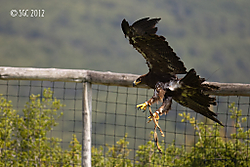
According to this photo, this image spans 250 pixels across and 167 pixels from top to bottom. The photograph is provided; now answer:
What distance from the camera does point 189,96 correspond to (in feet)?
5.12

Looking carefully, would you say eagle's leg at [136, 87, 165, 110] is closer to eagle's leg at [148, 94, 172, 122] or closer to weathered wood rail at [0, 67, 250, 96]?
eagle's leg at [148, 94, 172, 122]

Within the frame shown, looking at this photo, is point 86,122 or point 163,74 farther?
point 86,122

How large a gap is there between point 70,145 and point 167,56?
5.81 feet

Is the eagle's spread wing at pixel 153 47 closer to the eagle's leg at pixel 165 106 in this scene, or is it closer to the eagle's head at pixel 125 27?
the eagle's head at pixel 125 27

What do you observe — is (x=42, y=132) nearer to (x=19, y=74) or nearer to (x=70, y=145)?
(x=70, y=145)

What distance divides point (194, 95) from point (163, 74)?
20 centimetres

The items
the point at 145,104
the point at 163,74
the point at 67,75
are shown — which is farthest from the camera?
the point at 67,75

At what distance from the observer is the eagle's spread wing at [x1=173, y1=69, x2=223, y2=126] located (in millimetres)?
1468

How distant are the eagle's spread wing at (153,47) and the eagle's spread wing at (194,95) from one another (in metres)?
0.09

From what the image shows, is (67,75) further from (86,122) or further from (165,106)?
(165,106)

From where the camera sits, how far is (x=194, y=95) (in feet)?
5.06

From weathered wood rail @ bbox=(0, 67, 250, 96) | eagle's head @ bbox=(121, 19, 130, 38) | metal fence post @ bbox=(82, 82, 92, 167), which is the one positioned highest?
eagle's head @ bbox=(121, 19, 130, 38)

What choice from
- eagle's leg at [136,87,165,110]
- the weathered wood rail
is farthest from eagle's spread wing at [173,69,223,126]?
the weathered wood rail

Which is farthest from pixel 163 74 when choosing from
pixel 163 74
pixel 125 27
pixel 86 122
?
pixel 86 122
